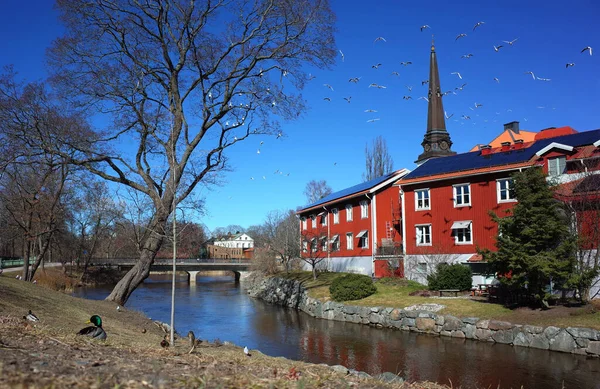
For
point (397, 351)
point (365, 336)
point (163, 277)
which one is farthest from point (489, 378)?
point (163, 277)

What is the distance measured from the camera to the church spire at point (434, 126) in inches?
1618

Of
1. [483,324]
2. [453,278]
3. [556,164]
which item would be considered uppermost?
[556,164]

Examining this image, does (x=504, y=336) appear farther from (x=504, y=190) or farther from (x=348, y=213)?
(x=348, y=213)

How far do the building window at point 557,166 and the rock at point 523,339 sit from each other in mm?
11503

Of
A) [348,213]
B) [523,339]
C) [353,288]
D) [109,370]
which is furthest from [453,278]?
[109,370]

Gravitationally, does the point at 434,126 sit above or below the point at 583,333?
above

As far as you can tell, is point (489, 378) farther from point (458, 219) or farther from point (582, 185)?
point (458, 219)

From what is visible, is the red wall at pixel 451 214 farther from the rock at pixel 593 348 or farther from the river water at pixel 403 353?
the rock at pixel 593 348

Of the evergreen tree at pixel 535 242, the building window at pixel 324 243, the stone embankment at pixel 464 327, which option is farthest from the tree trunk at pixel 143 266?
the building window at pixel 324 243

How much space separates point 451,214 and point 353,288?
→ 29.5 feet

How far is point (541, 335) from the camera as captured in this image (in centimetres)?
1853

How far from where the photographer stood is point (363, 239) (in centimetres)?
3881

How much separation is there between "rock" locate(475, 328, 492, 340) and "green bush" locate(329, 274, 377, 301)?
8.92 metres

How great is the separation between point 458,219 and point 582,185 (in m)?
10.4
